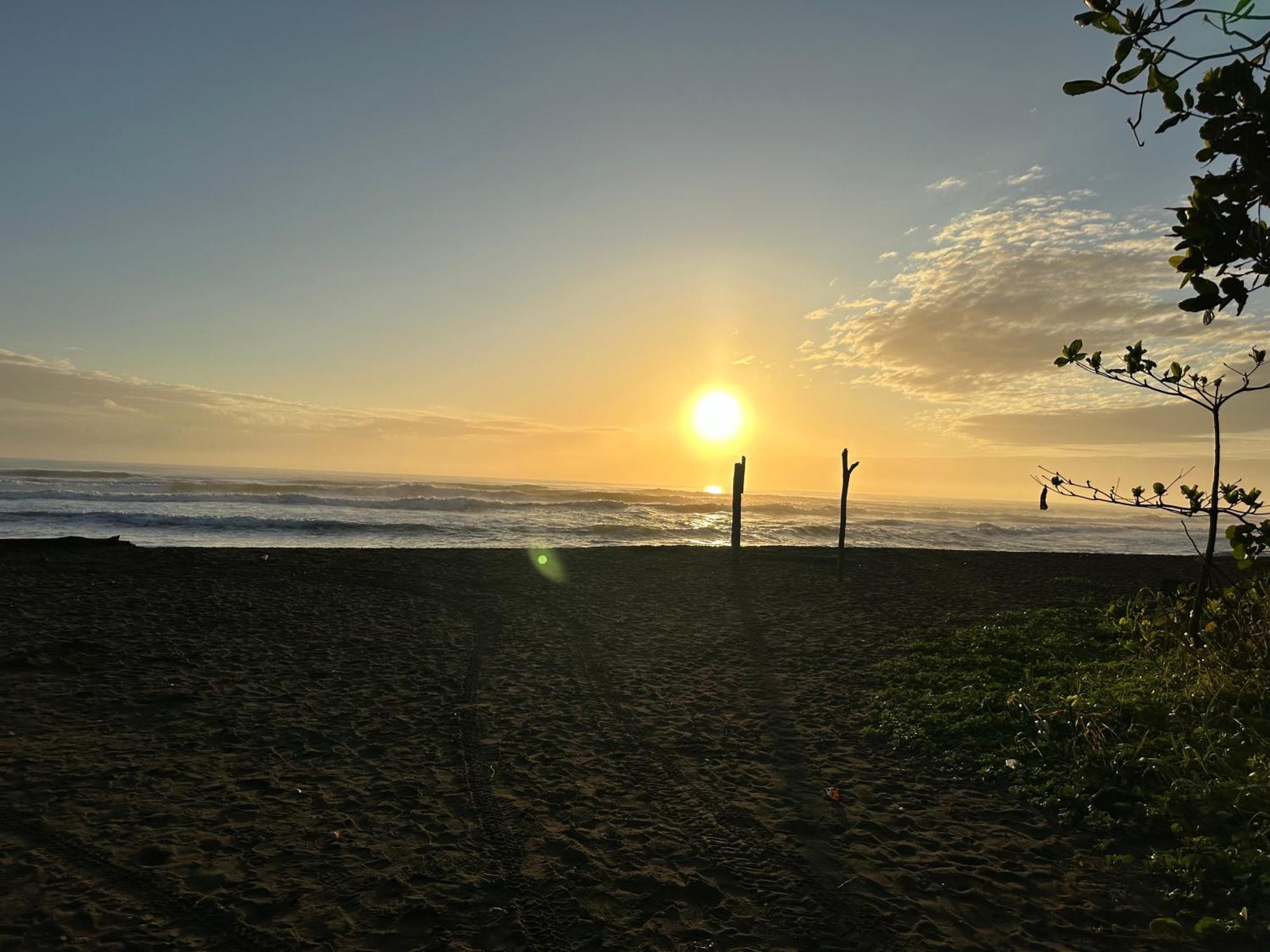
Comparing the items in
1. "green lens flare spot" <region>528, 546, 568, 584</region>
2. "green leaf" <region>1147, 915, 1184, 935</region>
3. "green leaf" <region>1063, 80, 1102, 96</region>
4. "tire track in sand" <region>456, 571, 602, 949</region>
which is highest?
"green leaf" <region>1063, 80, 1102, 96</region>

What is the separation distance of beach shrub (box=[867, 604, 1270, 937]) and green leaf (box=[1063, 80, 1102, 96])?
4.26 meters

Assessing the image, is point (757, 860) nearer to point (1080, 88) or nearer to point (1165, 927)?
point (1165, 927)

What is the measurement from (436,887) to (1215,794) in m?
5.40

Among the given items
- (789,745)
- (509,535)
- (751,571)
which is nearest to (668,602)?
(751,571)

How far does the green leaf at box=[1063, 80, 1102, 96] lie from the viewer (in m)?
2.87

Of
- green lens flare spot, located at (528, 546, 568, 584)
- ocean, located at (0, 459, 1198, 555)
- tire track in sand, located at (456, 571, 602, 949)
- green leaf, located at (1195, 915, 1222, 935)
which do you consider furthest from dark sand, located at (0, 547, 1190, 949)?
ocean, located at (0, 459, 1198, 555)

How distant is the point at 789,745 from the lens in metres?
6.50

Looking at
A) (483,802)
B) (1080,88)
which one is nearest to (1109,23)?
(1080,88)

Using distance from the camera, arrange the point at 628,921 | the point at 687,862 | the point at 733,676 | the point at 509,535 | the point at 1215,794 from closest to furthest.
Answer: the point at 628,921 < the point at 687,862 < the point at 1215,794 < the point at 733,676 < the point at 509,535

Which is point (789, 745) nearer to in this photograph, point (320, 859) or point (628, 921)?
point (628, 921)

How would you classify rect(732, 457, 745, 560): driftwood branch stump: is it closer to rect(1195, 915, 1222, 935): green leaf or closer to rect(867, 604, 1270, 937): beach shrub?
rect(867, 604, 1270, 937): beach shrub

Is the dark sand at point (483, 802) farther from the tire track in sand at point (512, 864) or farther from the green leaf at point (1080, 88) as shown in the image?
the green leaf at point (1080, 88)

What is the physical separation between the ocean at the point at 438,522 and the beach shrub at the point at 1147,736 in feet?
57.7

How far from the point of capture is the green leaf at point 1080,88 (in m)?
2.87
